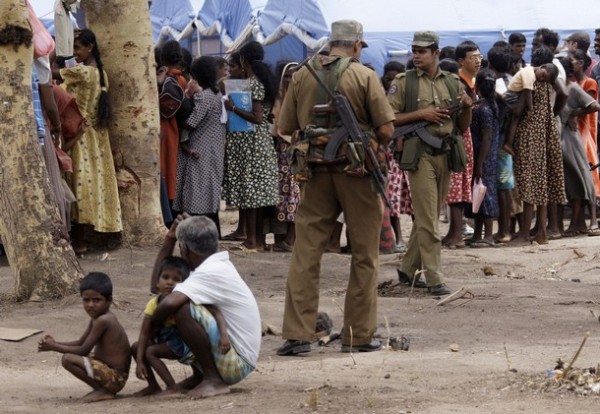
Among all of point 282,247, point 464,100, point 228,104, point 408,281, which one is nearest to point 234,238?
point 282,247

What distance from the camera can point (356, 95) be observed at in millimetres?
7176

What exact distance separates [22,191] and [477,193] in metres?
5.04

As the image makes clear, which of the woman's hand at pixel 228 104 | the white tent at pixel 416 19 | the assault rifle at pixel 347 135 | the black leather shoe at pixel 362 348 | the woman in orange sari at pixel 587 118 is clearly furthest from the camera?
the white tent at pixel 416 19

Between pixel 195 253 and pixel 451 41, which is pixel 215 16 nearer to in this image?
pixel 451 41

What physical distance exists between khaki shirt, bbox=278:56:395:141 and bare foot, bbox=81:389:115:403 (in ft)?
6.45

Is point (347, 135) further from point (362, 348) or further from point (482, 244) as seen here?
point (482, 244)

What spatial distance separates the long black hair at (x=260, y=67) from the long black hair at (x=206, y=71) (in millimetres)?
280

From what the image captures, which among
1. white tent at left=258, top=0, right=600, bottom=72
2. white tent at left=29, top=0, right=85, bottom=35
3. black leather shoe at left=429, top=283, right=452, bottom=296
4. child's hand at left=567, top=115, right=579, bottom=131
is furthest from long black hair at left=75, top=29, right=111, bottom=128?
white tent at left=29, top=0, right=85, bottom=35

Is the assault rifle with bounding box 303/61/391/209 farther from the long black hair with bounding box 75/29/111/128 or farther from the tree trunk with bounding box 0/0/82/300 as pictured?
the long black hair with bounding box 75/29/111/128

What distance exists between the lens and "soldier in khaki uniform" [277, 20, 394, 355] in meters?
7.16

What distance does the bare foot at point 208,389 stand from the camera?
19.9 feet

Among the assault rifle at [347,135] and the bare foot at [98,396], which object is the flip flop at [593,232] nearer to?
the assault rifle at [347,135]

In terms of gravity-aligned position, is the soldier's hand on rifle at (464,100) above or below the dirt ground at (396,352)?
above

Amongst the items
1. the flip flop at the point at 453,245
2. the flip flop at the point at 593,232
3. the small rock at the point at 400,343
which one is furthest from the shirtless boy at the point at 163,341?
the flip flop at the point at 593,232
